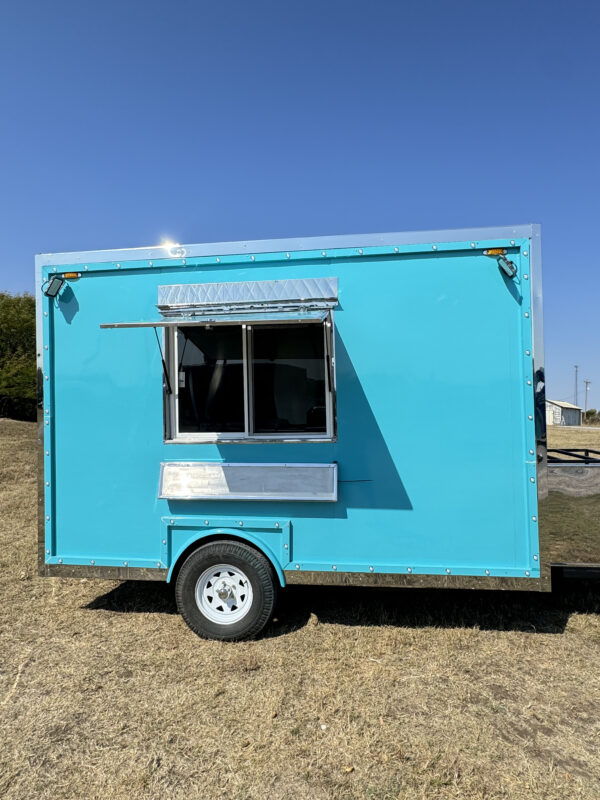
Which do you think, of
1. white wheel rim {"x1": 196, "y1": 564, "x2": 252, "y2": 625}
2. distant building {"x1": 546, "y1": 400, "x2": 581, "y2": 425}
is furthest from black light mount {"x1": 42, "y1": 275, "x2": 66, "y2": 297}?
distant building {"x1": 546, "y1": 400, "x2": 581, "y2": 425}

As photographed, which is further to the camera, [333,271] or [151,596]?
[151,596]

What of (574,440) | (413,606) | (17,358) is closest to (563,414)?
(574,440)

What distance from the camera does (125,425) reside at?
147 inches

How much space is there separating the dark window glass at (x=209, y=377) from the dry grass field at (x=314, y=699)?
1.57 metres

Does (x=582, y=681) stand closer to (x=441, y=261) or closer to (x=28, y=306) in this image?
(x=441, y=261)

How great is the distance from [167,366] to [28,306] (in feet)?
82.2

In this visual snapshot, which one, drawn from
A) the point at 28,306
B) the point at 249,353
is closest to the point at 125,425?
the point at 249,353

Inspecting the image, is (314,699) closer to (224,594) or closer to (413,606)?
(224,594)

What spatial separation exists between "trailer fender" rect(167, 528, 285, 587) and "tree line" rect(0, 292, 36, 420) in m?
19.3

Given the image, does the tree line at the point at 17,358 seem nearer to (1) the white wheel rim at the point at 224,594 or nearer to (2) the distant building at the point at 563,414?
(1) the white wheel rim at the point at 224,594

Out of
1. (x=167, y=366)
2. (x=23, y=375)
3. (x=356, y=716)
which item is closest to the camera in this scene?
(x=356, y=716)

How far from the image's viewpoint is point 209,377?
3695mm

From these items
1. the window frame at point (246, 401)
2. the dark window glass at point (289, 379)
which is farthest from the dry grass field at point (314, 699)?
the dark window glass at point (289, 379)

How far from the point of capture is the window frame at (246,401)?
343 centimetres
